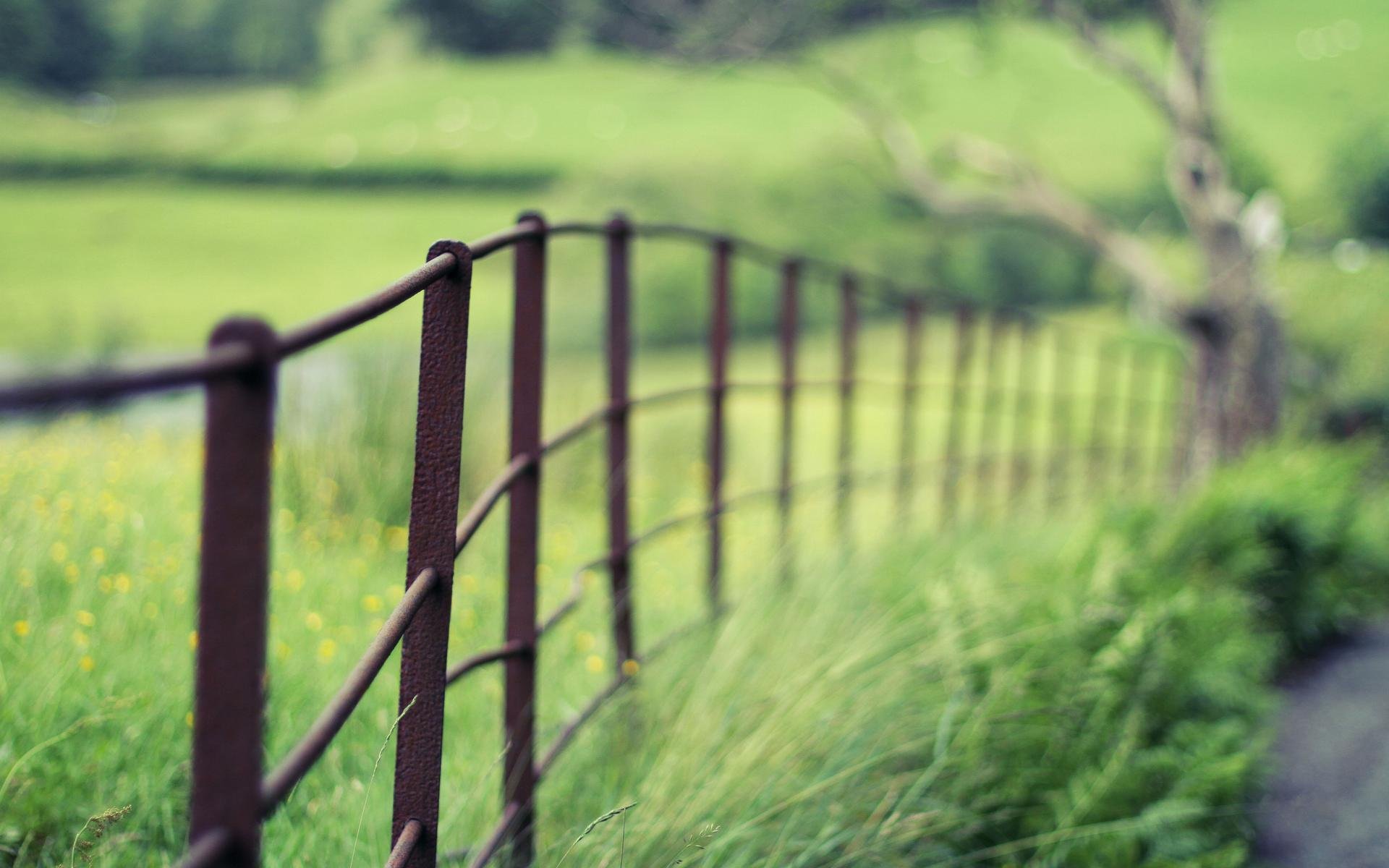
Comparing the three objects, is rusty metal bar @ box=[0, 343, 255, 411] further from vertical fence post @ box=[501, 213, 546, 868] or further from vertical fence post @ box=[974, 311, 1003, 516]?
vertical fence post @ box=[974, 311, 1003, 516]

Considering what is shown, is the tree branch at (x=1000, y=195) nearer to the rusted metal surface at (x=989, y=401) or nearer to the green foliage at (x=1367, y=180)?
the rusted metal surface at (x=989, y=401)

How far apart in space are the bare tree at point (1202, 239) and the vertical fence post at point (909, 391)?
15.9ft

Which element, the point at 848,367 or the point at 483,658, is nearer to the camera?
the point at 483,658

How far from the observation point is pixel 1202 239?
9562 millimetres

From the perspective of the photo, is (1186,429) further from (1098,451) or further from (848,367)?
(848,367)

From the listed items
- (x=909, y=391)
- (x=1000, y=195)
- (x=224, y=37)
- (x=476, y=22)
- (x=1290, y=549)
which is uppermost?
(x=224, y=37)

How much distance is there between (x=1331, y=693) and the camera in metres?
4.15

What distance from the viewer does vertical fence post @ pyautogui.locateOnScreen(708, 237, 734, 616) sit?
126 inches

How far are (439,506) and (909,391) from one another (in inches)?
150

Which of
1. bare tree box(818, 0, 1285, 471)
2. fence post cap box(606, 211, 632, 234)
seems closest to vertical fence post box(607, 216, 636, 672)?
fence post cap box(606, 211, 632, 234)

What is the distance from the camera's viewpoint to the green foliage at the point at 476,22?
21.4 m

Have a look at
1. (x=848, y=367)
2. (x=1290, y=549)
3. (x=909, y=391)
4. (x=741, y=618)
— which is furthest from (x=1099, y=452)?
(x=741, y=618)

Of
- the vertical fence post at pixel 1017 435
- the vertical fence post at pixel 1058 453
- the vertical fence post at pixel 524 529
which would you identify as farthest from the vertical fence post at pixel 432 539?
the vertical fence post at pixel 1058 453

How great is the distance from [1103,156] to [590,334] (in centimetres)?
2845
